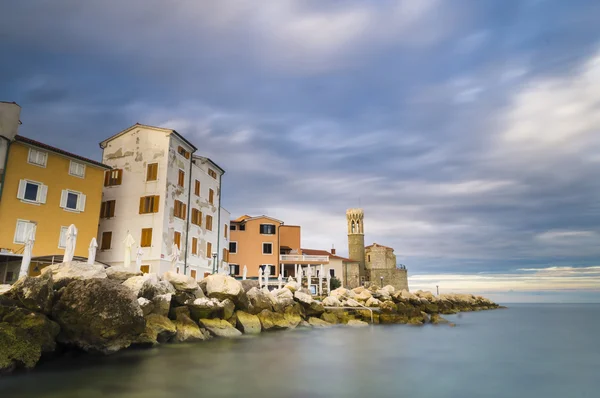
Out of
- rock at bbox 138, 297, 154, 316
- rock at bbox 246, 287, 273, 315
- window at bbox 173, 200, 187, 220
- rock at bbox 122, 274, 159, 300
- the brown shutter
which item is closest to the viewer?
rock at bbox 138, 297, 154, 316

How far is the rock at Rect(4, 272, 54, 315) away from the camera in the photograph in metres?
11.4

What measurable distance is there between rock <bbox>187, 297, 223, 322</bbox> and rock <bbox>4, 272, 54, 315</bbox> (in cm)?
649

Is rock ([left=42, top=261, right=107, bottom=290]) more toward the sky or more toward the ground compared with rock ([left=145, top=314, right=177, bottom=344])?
more toward the sky

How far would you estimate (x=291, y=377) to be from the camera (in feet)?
39.3

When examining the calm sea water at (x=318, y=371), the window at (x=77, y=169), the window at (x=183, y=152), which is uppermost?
the window at (x=183, y=152)

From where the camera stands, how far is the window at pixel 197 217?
30.2 meters

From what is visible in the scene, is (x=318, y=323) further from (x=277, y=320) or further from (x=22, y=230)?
(x=22, y=230)

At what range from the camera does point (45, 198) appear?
899 inches

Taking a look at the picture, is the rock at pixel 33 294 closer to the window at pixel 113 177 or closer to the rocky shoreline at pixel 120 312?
the rocky shoreline at pixel 120 312

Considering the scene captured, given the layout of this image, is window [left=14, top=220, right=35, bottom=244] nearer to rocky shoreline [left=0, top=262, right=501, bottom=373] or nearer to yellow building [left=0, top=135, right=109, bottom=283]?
yellow building [left=0, top=135, right=109, bottom=283]

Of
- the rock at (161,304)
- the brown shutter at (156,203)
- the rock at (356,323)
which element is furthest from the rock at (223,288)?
the rock at (356,323)

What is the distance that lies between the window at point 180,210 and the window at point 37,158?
8.25m

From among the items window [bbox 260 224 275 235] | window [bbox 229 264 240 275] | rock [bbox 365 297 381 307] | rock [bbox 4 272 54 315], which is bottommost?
rock [bbox 365 297 381 307]

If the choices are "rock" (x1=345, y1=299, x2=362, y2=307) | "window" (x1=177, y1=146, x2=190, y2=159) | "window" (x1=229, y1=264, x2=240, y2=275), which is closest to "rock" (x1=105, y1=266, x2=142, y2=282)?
"window" (x1=177, y1=146, x2=190, y2=159)
